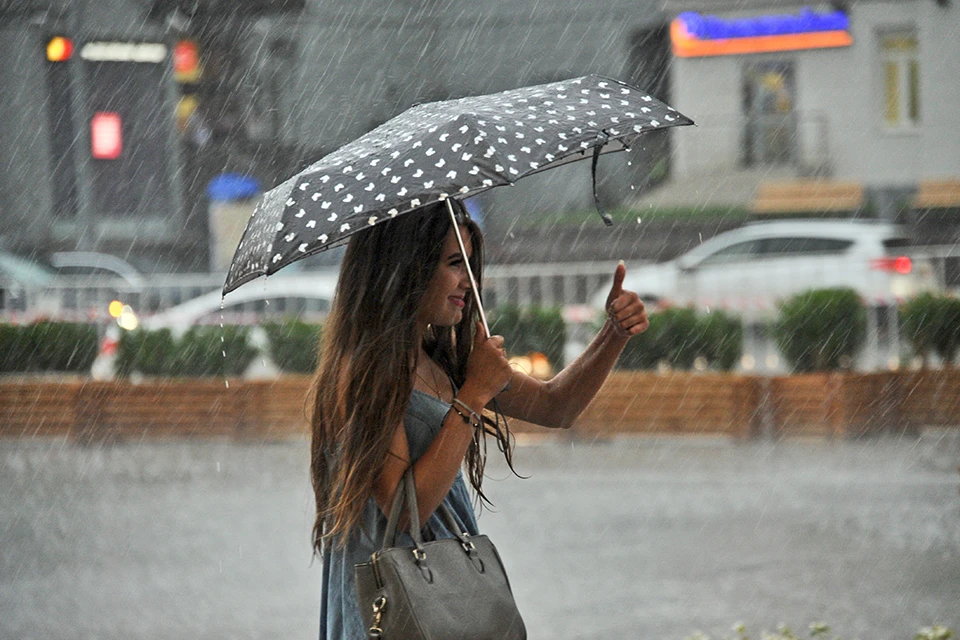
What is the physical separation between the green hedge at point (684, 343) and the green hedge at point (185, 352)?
3358mm

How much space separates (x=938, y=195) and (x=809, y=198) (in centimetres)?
211

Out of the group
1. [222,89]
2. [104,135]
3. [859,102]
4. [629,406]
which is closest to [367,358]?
[629,406]

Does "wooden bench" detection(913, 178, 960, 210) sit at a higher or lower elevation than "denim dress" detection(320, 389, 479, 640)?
lower

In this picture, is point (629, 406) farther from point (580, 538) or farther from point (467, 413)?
point (467, 413)

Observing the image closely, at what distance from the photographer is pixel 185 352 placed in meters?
11.2

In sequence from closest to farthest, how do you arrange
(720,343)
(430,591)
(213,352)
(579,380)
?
(430,591) < (579,380) < (720,343) < (213,352)

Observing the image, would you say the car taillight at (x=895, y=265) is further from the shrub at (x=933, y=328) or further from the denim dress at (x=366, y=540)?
the denim dress at (x=366, y=540)

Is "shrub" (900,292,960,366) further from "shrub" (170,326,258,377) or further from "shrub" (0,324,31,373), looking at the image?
"shrub" (0,324,31,373)

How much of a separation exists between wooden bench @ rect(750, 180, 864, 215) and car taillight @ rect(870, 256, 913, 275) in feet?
25.1

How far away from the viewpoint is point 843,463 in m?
9.16

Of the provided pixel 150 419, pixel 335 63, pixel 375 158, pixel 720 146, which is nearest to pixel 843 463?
pixel 150 419

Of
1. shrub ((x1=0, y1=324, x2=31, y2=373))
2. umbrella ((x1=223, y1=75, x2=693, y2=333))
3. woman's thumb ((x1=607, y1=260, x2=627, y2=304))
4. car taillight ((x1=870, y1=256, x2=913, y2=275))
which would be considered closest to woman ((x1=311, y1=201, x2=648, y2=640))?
umbrella ((x1=223, y1=75, x2=693, y2=333))

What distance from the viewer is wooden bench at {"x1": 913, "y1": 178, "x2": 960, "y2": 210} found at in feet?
65.8

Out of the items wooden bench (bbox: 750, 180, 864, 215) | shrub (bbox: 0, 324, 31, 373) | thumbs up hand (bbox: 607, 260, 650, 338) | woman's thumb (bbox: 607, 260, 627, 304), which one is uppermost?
woman's thumb (bbox: 607, 260, 627, 304)
